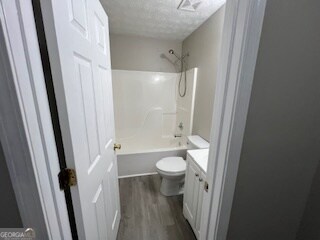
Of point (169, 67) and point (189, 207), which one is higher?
point (169, 67)

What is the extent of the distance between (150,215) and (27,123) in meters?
1.67

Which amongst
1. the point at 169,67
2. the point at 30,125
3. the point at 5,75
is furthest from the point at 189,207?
the point at 169,67

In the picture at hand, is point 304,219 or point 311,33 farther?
point 304,219

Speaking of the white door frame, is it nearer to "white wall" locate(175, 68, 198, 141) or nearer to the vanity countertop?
the vanity countertop

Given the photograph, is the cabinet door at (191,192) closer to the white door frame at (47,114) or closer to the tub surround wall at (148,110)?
the white door frame at (47,114)

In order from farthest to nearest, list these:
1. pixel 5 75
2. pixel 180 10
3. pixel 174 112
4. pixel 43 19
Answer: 1. pixel 174 112
2. pixel 180 10
3. pixel 43 19
4. pixel 5 75

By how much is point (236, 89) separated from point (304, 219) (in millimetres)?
883

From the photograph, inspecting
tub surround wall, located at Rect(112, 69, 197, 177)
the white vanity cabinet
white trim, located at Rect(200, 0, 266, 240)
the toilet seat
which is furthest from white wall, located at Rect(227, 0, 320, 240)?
tub surround wall, located at Rect(112, 69, 197, 177)

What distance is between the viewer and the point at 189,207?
148 cm

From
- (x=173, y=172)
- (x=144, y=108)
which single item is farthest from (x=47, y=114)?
(x=144, y=108)

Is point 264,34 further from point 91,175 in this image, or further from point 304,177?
point 91,175

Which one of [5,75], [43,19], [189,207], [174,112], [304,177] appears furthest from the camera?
[174,112]

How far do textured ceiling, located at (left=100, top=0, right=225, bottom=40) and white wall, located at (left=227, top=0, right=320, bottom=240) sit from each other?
1.40 metres

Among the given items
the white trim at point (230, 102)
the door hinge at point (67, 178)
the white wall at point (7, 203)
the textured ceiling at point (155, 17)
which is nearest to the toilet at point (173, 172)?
the white trim at point (230, 102)
